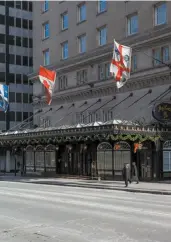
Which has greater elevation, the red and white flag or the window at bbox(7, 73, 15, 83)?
the window at bbox(7, 73, 15, 83)

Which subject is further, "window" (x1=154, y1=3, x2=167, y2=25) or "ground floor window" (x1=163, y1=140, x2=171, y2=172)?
"window" (x1=154, y1=3, x2=167, y2=25)

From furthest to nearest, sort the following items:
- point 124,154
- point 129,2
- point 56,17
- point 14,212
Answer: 1. point 56,17
2. point 129,2
3. point 124,154
4. point 14,212

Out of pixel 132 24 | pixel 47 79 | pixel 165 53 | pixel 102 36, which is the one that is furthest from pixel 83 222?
pixel 102 36

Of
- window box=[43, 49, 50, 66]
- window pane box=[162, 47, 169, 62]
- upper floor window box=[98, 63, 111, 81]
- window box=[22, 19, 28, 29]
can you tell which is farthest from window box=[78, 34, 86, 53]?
window box=[22, 19, 28, 29]

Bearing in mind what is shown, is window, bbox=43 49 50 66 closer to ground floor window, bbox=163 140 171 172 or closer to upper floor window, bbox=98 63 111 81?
upper floor window, bbox=98 63 111 81

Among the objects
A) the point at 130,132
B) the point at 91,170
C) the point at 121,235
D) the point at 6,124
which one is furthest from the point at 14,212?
the point at 6,124

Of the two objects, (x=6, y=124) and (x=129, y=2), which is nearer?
(x=129, y=2)

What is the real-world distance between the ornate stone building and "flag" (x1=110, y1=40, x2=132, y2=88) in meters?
3.35

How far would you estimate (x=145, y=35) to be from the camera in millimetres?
35438

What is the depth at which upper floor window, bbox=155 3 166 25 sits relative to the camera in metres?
34.6

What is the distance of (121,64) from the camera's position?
2897 centimetres

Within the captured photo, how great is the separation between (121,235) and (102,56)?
31.5 metres

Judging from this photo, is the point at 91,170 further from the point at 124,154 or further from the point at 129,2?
the point at 129,2

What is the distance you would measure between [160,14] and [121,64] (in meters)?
8.46
